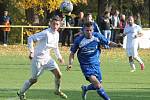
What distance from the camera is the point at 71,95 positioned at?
16.0m

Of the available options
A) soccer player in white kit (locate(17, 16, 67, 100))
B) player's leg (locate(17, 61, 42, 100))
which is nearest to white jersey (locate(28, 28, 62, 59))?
soccer player in white kit (locate(17, 16, 67, 100))

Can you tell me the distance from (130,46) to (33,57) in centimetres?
1053

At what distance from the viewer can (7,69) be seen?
2417cm

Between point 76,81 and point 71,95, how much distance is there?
4.01 metres

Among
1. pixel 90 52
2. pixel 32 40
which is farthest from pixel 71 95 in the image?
pixel 90 52

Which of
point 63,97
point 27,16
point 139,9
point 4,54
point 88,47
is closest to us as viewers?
point 88,47

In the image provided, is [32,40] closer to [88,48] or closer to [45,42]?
[45,42]

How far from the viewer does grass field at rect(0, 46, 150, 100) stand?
15945mm

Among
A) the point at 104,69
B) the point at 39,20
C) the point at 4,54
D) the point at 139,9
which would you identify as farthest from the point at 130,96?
the point at 139,9

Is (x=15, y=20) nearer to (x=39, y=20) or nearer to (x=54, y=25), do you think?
(x=39, y=20)

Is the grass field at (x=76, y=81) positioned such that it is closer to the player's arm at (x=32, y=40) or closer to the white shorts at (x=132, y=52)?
the white shorts at (x=132, y=52)

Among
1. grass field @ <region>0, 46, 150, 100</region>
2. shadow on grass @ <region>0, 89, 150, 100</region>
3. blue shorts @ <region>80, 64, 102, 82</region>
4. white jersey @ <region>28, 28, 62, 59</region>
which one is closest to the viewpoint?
blue shorts @ <region>80, 64, 102, 82</region>

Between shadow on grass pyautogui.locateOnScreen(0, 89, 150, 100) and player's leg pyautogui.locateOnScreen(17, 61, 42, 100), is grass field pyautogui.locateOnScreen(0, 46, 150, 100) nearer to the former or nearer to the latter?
shadow on grass pyautogui.locateOnScreen(0, 89, 150, 100)

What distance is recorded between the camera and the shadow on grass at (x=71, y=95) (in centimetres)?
1542
